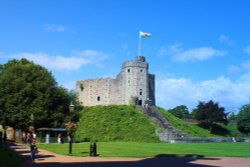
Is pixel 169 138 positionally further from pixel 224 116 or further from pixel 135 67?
pixel 224 116

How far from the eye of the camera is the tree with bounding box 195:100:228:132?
7638cm

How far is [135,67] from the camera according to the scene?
71.6m

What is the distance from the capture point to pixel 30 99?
170ft

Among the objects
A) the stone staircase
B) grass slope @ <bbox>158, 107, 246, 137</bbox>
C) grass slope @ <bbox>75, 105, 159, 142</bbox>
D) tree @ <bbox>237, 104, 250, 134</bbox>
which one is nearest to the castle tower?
the stone staircase

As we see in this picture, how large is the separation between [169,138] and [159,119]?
1003 cm

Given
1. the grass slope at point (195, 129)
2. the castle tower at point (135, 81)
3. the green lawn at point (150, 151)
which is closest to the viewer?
the green lawn at point (150, 151)

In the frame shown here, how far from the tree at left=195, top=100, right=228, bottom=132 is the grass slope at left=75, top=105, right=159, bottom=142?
54.2 feet

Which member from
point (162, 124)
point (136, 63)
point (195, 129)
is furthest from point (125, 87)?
point (195, 129)

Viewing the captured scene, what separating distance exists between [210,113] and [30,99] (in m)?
38.5

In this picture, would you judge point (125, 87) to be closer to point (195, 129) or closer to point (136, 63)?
point (136, 63)

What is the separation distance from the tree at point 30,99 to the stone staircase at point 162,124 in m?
14.8

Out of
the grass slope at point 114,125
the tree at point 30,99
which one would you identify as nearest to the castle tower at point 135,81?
the grass slope at point 114,125

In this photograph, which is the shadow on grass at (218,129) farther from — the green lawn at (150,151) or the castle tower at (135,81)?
the green lawn at (150,151)

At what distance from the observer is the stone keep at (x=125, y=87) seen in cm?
7138
